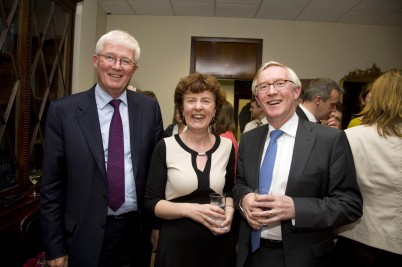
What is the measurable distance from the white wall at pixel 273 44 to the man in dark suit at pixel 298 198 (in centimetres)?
375

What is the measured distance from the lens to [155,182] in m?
1.49

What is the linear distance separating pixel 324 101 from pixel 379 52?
2961 millimetres

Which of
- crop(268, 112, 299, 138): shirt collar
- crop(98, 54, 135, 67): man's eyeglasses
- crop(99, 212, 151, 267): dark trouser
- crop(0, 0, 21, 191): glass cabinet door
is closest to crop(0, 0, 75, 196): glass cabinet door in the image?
crop(0, 0, 21, 191): glass cabinet door

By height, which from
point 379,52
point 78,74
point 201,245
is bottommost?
point 201,245

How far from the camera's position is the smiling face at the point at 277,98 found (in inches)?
56.1

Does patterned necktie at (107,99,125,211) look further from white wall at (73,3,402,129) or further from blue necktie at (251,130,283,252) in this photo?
white wall at (73,3,402,129)

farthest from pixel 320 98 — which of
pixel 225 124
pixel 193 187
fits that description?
pixel 193 187

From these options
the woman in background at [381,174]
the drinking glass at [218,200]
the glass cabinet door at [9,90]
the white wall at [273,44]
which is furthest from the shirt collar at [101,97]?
the white wall at [273,44]

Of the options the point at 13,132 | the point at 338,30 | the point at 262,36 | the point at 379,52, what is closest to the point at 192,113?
the point at 13,132

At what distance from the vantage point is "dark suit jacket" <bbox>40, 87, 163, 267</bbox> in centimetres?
143

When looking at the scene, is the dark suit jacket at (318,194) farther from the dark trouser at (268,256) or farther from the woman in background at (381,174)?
the woman in background at (381,174)

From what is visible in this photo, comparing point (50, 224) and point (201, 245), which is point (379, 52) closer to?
point (201, 245)

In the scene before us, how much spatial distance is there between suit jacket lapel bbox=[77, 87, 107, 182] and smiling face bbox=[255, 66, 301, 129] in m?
0.82

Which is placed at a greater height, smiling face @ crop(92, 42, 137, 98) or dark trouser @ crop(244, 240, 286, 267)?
smiling face @ crop(92, 42, 137, 98)
